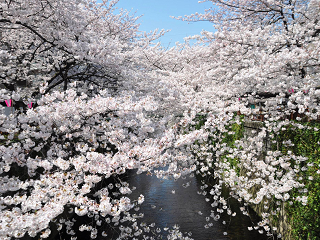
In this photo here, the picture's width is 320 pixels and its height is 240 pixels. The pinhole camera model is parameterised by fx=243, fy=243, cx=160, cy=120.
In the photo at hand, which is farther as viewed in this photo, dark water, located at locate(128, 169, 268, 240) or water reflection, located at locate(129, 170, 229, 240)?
water reflection, located at locate(129, 170, 229, 240)

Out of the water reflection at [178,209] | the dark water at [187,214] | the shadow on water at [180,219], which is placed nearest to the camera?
the shadow on water at [180,219]

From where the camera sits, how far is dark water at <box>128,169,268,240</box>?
6.87m

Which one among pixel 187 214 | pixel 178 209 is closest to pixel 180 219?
pixel 187 214

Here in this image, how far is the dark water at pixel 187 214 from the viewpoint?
6867 mm

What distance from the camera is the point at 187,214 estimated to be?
8.22 m

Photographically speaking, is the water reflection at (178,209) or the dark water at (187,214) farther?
the water reflection at (178,209)

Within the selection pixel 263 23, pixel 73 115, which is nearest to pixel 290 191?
pixel 73 115

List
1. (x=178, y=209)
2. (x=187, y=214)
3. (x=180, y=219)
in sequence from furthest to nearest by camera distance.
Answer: (x=178, y=209) < (x=187, y=214) < (x=180, y=219)

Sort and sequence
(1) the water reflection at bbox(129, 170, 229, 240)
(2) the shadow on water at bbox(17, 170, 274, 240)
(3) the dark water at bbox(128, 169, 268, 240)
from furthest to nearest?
1. (1) the water reflection at bbox(129, 170, 229, 240)
2. (3) the dark water at bbox(128, 169, 268, 240)
3. (2) the shadow on water at bbox(17, 170, 274, 240)

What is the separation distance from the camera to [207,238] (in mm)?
6621

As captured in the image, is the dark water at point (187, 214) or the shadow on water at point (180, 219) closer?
the shadow on water at point (180, 219)

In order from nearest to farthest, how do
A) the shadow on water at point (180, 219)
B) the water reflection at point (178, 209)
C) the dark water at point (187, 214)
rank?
the shadow on water at point (180, 219) < the dark water at point (187, 214) < the water reflection at point (178, 209)

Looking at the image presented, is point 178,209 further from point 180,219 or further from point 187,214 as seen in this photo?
point 180,219

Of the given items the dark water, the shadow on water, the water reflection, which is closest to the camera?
the shadow on water
